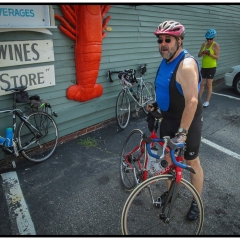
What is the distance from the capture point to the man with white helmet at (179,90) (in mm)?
2008

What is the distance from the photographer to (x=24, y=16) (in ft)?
10.8

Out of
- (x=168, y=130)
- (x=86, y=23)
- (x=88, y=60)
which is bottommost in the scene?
(x=168, y=130)

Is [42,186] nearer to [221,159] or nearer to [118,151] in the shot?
[118,151]

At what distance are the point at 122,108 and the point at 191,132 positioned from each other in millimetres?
2943

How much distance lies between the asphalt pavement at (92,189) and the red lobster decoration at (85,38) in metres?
1.05

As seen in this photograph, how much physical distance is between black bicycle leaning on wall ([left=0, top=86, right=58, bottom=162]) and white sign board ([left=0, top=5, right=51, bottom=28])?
0.93 meters

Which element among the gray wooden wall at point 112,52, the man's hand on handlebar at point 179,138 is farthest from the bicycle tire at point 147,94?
the man's hand on handlebar at point 179,138

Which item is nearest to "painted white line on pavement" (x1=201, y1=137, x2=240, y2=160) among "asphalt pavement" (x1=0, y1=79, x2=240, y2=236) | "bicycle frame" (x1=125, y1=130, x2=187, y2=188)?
"asphalt pavement" (x1=0, y1=79, x2=240, y2=236)

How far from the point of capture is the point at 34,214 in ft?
8.74

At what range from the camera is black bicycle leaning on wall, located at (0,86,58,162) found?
3.39m

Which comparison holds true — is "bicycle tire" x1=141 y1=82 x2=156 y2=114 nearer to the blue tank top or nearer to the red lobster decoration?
the red lobster decoration

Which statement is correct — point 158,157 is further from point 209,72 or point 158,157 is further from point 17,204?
point 209,72

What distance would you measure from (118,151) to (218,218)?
1.99m

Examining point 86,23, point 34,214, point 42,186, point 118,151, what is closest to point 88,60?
point 86,23
